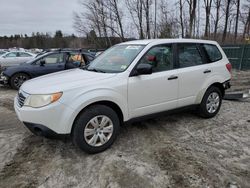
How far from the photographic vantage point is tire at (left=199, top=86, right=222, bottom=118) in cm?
484

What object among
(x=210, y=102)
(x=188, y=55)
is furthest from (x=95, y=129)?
(x=210, y=102)

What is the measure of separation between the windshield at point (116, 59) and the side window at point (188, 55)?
0.86 metres

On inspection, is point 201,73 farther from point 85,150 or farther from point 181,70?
point 85,150

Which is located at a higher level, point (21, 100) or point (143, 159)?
point (21, 100)

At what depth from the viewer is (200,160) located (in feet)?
10.8

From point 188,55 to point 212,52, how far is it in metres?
0.79

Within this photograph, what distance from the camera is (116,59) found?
13.5 ft

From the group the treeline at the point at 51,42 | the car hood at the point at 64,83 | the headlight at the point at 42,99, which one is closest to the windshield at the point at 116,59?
the car hood at the point at 64,83

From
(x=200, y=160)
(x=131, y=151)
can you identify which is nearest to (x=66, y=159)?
(x=131, y=151)

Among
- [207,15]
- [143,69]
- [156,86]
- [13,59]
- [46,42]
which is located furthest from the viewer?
[46,42]

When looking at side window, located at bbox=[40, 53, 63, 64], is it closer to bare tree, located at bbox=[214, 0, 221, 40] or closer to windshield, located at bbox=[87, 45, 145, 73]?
windshield, located at bbox=[87, 45, 145, 73]

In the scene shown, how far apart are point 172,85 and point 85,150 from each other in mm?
1932

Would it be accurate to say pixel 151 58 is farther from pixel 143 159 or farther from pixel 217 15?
pixel 217 15

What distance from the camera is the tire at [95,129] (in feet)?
10.8
